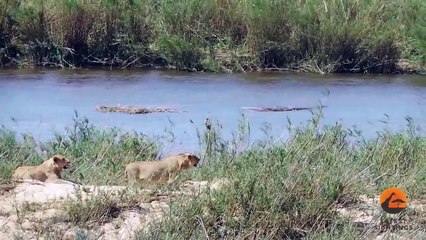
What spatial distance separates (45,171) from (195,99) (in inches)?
417

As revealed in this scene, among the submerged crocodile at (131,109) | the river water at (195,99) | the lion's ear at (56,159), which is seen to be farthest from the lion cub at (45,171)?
the submerged crocodile at (131,109)

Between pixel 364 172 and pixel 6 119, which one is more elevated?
pixel 364 172

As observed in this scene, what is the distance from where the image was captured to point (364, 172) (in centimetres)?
938

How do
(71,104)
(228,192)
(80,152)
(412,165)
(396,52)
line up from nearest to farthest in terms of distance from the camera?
(228,192), (412,165), (80,152), (71,104), (396,52)

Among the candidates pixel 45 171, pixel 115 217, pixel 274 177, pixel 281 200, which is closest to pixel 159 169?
pixel 45 171

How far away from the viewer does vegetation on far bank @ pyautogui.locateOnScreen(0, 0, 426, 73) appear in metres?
25.0

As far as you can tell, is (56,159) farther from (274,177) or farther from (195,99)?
(195,99)

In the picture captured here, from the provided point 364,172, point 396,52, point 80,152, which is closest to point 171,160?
point 80,152

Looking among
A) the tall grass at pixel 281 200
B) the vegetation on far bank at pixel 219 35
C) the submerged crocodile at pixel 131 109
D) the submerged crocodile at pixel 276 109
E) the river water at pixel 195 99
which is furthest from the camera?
the vegetation on far bank at pixel 219 35

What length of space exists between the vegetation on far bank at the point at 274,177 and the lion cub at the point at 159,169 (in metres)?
0.14

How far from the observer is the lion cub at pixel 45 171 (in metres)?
9.65

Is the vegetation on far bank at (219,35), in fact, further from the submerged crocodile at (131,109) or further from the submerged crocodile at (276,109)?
the submerged crocodile at (131,109)

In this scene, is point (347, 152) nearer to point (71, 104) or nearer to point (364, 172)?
point (364, 172)

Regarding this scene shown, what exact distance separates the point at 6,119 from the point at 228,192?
32.7ft
